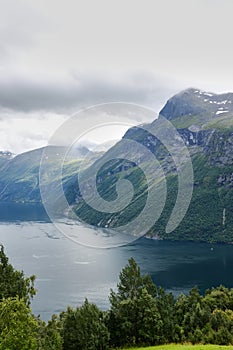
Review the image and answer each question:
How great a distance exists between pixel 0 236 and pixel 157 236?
2134 inches

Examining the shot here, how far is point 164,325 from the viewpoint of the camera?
26.5 m

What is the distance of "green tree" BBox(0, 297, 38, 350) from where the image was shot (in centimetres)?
1432

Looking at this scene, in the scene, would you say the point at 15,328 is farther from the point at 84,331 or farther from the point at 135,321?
the point at 135,321

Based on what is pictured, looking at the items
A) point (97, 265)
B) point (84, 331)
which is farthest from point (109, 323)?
point (97, 265)

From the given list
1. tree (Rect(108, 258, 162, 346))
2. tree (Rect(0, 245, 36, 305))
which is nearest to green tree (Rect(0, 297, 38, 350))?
tree (Rect(0, 245, 36, 305))

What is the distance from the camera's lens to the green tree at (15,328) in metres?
14.3

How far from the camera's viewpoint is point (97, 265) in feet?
300

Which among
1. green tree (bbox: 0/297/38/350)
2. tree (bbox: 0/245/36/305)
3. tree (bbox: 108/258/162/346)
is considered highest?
tree (bbox: 0/245/36/305)

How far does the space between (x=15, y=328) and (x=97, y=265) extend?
78.5m

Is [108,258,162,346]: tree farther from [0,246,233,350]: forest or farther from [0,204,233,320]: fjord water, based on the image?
[0,204,233,320]: fjord water

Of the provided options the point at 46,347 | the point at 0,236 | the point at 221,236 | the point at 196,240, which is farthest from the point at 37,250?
the point at 46,347

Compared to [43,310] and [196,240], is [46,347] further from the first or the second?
[196,240]

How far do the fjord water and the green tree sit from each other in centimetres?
4592

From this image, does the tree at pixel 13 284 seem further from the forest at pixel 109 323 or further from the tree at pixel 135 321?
the tree at pixel 135 321
